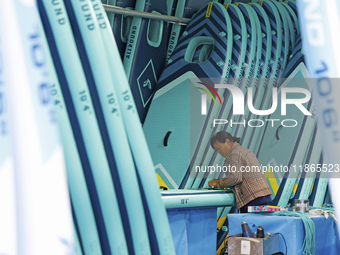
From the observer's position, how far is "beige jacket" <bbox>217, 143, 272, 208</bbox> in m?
4.31

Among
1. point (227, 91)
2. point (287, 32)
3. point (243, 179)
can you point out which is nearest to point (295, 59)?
point (287, 32)

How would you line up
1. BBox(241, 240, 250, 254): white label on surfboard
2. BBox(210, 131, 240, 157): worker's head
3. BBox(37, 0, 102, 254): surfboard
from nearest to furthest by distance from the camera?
BBox(37, 0, 102, 254): surfboard
BBox(241, 240, 250, 254): white label on surfboard
BBox(210, 131, 240, 157): worker's head

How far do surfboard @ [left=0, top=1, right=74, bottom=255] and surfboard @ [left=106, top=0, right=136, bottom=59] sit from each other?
14.4 ft

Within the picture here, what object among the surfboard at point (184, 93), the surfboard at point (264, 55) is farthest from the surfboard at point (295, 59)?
the surfboard at point (184, 93)

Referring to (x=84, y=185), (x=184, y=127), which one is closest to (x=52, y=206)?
(x=84, y=185)

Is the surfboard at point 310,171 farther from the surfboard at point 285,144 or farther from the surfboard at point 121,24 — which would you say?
the surfboard at point 121,24

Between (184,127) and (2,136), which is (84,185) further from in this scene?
(184,127)

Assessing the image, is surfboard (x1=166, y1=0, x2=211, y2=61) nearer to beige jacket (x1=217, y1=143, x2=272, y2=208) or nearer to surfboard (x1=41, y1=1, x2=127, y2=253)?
beige jacket (x1=217, y1=143, x2=272, y2=208)

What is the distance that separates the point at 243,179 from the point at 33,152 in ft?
11.0

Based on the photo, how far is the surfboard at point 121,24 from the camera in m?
5.52

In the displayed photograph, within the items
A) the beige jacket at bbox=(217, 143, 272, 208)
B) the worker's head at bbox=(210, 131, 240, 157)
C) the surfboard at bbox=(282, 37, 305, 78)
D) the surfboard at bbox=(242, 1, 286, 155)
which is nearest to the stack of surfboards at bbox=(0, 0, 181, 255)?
the beige jacket at bbox=(217, 143, 272, 208)

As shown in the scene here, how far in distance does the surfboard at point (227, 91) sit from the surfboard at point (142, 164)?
151 inches

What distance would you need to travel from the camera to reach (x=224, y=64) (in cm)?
563

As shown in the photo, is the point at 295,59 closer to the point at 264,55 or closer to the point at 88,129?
the point at 264,55
